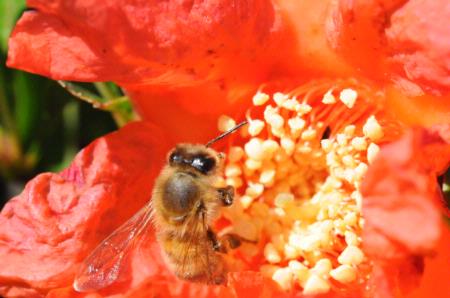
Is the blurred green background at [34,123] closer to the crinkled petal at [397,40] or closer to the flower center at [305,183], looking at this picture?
the flower center at [305,183]

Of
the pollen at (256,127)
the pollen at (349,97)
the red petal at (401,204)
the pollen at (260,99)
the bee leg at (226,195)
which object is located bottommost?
the red petal at (401,204)

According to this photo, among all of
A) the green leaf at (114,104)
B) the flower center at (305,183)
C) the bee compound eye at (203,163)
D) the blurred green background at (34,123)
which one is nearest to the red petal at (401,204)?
the flower center at (305,183)

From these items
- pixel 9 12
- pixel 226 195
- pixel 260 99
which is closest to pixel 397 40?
pixel 260 99

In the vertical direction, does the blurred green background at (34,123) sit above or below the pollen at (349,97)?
above

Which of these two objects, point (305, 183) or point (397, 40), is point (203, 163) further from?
point (397, 40)

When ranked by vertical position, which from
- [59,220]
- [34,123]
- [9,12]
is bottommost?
[59,220]

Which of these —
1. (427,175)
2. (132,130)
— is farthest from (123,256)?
(427,175)

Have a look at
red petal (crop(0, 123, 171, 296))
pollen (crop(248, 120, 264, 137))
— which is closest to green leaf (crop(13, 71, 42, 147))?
red petal (crop(0, 123, 171, 296))
